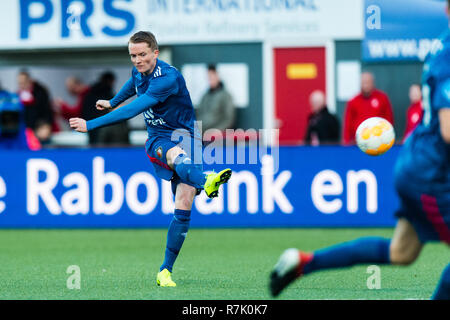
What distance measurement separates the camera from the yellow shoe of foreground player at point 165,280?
26.2ft

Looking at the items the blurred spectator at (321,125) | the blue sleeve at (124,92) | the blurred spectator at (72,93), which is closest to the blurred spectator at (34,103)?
the blurred spectator at (72,93)

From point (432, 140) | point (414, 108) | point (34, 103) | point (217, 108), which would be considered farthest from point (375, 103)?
point (432, 140)

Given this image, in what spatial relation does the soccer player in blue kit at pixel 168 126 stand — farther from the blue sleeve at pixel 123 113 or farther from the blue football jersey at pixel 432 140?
the blue football jersey at pixel 432 140

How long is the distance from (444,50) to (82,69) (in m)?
14.4

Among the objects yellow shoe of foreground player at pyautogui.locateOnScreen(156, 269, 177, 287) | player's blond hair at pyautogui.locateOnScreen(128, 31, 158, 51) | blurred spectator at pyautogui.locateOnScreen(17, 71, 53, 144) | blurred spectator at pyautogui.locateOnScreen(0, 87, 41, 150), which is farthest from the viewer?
blurred spectator at pyautogui.locateOnScreen(17, 71, 53, 144)

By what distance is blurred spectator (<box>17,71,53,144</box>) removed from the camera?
17.3 metres

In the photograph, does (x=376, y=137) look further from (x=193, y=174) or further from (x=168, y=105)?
(x=168, y=105)

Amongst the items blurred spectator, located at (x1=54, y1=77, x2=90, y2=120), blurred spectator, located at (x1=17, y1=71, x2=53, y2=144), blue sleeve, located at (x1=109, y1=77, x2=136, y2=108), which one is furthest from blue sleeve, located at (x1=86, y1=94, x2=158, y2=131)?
blurred spectator, located at (x1=54, y1=77, x2=90, y2=120)

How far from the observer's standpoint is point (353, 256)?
571 centimetres

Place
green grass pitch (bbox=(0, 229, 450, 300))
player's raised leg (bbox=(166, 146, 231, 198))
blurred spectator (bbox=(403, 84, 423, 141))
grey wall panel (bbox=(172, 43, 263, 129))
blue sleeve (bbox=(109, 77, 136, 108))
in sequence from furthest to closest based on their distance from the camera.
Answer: grey wall panel (bbox=(172, 43, 263, 129)) < blurred spectator (bbox=(403, 84, 423, 141)) < blue sleeve (bbox=(109, 77, 136, 108)) < player's raised leg (bbox=(166, 146, 231, 198)) < green grass pitch (bbox=(0, 229, 450, 300))

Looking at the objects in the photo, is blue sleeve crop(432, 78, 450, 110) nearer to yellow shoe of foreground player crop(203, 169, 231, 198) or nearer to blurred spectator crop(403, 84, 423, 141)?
yellow shoe of foreground player crop(203, 169, 231, 198)
